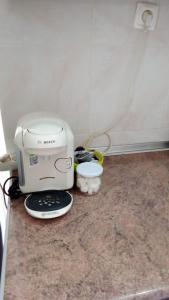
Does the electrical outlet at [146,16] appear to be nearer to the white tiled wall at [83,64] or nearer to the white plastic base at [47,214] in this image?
the white tiled wall at [83,64]

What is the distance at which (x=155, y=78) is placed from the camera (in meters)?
1.00

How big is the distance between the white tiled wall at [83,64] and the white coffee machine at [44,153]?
15 centimetres

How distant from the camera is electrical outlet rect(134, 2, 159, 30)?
33.3 inches

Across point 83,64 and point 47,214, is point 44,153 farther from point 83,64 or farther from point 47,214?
point 83,64

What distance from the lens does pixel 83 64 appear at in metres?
0.90

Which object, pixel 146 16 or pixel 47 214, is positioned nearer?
pixel 47 214

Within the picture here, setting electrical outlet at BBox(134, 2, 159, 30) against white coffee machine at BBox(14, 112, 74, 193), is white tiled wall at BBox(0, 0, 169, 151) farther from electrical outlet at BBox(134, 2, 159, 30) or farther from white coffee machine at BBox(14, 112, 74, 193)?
white coffee machine at BBox(14, 112, 74, 193)

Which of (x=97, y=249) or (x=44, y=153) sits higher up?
(x=44, y=153)

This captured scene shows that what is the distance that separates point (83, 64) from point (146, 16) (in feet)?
0.94

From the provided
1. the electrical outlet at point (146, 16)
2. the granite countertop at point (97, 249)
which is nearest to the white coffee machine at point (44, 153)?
the granite countertop at point (97, 249)

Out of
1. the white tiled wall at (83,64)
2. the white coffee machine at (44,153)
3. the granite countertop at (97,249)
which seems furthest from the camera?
the white tiled wall at (83,64)

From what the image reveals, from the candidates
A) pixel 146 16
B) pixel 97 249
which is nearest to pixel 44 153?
pixel 97 249

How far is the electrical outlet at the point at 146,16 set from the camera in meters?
0.85

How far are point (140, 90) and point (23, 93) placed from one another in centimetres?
49
